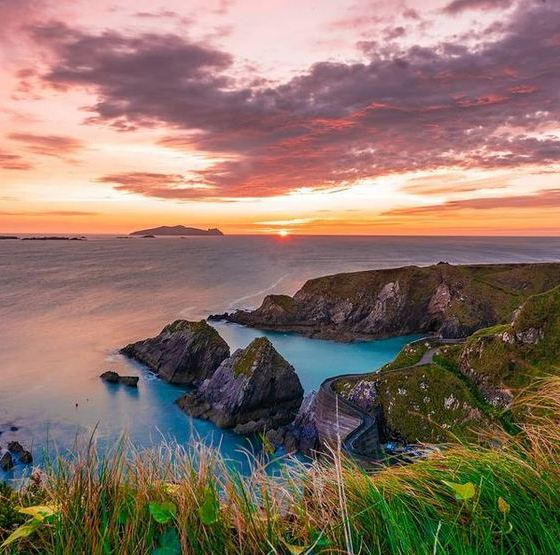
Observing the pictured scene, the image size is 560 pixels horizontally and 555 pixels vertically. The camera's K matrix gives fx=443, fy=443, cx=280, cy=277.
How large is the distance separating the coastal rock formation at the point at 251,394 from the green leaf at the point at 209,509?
43088 mm

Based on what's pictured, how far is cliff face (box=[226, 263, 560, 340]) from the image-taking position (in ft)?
309

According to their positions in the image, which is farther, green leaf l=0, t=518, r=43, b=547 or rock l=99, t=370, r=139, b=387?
rock l=99, t=370, r=139, b=387

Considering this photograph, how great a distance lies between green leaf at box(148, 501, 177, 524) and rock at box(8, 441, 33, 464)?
3976 cm

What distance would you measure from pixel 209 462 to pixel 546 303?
158 ft

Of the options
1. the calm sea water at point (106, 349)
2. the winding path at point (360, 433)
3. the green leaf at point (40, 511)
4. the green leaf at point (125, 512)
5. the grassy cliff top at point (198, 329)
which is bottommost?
the calm sea water at point (106, 349)

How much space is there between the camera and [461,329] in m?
88.4

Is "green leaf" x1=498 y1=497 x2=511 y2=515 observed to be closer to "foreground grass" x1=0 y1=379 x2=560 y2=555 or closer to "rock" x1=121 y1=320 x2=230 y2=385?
"foreground grass" x1=0 y1=379 x2=560 y2=555

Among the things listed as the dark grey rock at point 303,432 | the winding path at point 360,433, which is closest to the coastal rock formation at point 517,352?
the winding path at point 360,433

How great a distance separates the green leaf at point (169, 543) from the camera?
115 inches

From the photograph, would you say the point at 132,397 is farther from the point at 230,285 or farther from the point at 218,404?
the point at 230,285

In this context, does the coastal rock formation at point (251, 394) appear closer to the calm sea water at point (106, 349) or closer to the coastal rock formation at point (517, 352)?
the calm sea water at point (106, 349)

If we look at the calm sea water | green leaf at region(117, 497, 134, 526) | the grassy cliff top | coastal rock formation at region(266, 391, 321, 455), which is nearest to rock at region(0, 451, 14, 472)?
the calm sea water

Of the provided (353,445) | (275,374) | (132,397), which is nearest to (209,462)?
(353,445)

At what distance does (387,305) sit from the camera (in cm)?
9875
